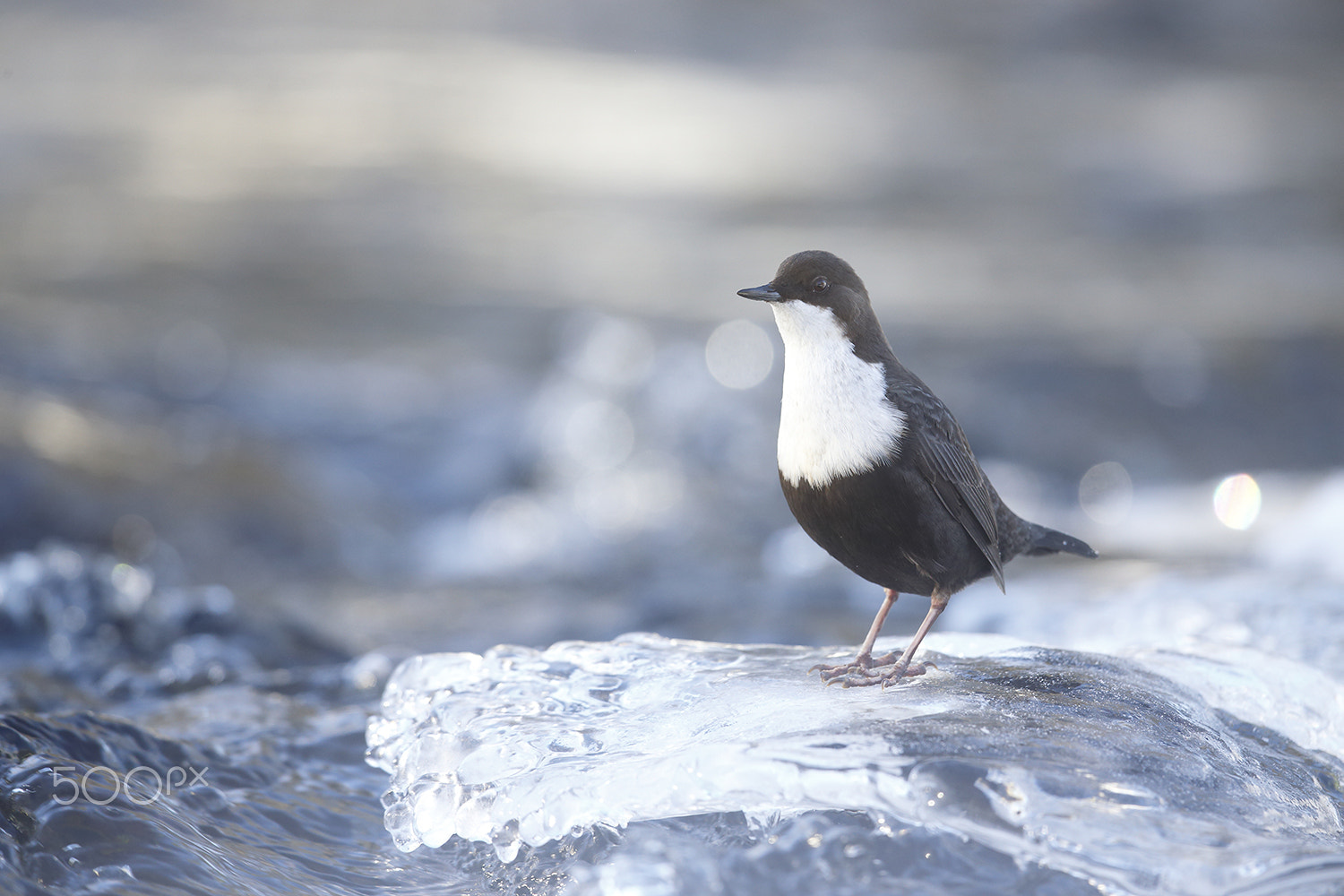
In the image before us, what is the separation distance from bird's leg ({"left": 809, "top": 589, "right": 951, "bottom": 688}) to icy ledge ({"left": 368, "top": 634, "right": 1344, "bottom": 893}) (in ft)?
0.16

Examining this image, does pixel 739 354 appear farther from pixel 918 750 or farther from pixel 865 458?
pixel 918 750

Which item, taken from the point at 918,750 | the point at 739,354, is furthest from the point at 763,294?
the point at 739,354

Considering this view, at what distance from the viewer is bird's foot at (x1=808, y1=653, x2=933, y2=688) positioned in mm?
3102

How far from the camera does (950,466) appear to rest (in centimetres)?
318

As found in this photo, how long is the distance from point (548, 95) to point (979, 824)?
80.8 feet

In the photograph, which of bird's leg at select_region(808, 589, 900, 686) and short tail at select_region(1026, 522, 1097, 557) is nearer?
bird's leg at select_region(808, 589, 900, 686)

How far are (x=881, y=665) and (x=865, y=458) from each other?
0.62m

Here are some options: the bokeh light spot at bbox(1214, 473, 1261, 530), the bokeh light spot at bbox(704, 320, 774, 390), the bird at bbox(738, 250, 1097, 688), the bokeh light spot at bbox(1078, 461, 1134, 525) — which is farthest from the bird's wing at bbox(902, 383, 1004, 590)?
the bokeh light spot at bbox(704, 320, 774, 390)

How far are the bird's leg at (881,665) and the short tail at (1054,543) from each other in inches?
21.7

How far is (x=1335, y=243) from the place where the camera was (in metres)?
14.6

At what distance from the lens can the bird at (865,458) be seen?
119 inches

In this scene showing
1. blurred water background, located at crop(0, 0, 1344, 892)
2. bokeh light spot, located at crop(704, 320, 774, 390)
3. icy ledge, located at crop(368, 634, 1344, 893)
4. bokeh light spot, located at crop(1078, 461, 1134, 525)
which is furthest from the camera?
bokeh light spot, located at crop(704, 320, 774, 390)

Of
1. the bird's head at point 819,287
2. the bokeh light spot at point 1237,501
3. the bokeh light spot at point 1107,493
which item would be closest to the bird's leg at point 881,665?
the bird's head at point 819,287

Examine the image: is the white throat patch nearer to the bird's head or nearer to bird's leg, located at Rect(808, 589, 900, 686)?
the bird's head
